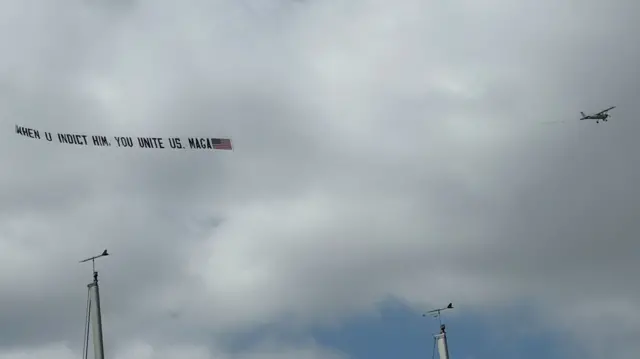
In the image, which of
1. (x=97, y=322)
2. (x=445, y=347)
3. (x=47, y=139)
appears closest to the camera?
(x=47, y=139)

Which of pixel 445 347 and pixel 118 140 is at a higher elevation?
pixel 118 140

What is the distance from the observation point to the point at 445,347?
7692 inches

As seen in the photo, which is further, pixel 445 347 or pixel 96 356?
pixel 445 347

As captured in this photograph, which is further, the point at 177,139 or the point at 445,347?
the point at 445,347

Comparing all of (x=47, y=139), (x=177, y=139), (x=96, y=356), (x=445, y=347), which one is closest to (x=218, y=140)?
(x=177, y=139)

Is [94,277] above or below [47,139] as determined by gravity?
below

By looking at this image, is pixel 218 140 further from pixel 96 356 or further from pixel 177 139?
pixel 96 356

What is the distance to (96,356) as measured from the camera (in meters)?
144

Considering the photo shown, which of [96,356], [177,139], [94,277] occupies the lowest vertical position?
[96,356]

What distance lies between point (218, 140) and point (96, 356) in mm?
31746

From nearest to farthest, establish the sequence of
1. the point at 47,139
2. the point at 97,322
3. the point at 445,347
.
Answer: the point at 47,139
the point at 97,322
the point at 445,347

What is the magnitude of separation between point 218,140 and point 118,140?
1284 cm

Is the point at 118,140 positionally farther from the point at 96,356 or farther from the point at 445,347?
the point at 445,347

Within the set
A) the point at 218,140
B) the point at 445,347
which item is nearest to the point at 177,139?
the point at 218,140
